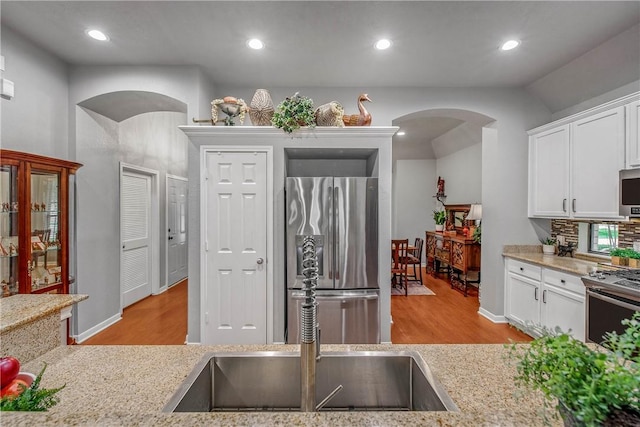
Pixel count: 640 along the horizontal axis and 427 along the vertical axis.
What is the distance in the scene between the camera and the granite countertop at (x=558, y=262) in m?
2.75

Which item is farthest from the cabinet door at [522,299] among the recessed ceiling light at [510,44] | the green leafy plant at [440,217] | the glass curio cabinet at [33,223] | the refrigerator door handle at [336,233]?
the glass curio cabinet at [33,223]

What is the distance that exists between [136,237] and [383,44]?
14.3 ft

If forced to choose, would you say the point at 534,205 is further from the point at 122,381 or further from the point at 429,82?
the point at 122,381

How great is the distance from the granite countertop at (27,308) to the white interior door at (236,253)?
5.26 feet

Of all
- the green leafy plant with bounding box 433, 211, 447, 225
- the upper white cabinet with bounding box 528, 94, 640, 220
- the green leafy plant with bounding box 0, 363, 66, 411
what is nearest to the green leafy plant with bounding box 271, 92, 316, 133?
the green leafy plant with bounding box 0, 363, 66, 411

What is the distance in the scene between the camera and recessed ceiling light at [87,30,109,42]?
8.45ft

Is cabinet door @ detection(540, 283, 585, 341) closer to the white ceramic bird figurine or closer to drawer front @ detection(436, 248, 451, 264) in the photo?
the white ceramic bird figurine

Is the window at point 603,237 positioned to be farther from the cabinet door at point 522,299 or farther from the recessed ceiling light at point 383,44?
the recessed ceiling light at point 383,44

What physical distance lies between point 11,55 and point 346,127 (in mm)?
3008

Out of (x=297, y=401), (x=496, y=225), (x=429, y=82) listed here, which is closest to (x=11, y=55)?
(x=297, y=401)

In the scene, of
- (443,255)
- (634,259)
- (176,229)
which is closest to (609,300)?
(634,259)

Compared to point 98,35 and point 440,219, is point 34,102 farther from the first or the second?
point 440,219

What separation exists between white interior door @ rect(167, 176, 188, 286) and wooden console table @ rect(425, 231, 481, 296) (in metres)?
5.17

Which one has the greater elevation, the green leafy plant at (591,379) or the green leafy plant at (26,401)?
the green leafy plant at (591,379)
